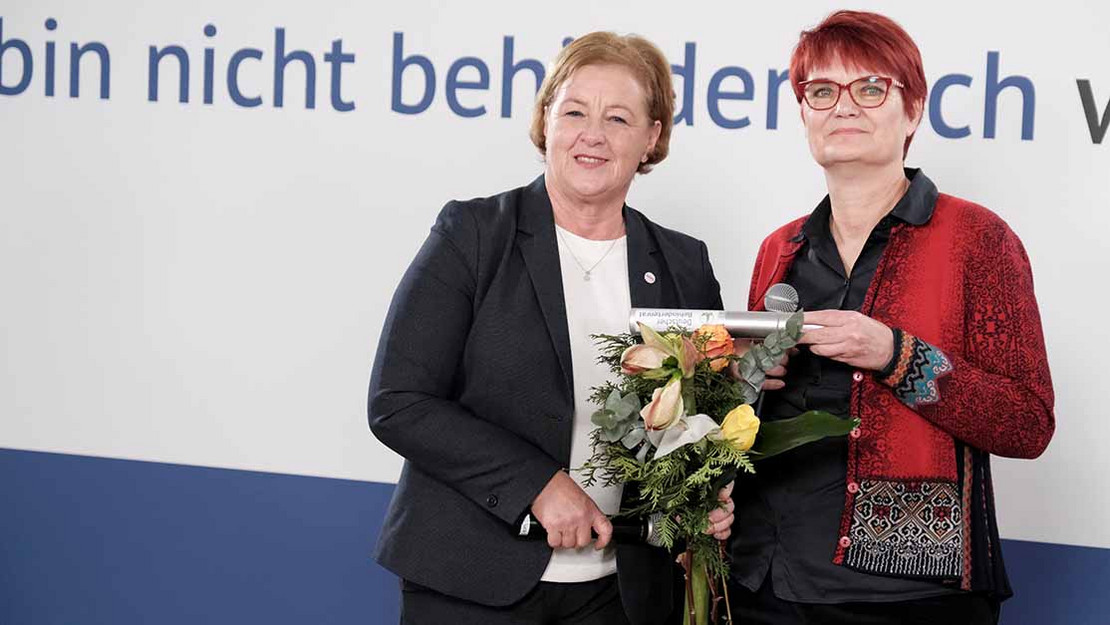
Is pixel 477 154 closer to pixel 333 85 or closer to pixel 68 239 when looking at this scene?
pixel 333 85

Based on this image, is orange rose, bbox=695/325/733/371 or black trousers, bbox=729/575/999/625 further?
black trousers, bbox=729/575/999/625

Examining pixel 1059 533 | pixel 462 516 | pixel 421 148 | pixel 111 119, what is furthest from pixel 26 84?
pixel 1059 533

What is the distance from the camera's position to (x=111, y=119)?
412cm

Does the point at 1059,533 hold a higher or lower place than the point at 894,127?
lower

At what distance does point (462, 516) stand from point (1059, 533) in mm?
1753

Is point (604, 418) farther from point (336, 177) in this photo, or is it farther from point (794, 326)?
point (336, 177)

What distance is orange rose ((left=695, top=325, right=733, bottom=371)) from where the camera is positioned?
6.48 feet

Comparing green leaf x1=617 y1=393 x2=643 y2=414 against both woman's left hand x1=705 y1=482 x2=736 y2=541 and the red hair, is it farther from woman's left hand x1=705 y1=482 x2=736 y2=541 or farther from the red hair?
the red hair

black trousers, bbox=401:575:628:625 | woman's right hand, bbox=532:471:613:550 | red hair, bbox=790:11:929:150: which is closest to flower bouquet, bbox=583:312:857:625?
woman's right hand, bbox=532:471:613:550

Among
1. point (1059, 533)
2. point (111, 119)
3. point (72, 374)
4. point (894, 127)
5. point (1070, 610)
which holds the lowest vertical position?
point (1070, 610)

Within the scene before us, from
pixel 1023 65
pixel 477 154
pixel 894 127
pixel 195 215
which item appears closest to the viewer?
pixel 894 127

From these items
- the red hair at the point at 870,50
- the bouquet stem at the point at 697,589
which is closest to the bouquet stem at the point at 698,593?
the bouquet stem at the point at 697,589

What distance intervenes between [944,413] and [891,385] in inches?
3.7

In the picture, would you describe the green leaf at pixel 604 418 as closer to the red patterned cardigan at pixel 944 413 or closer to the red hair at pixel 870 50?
the red patterned cardigan at pixel 944 413
